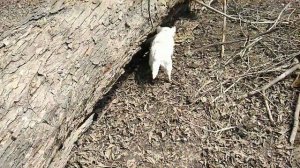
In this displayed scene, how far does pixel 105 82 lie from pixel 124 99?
26 cm

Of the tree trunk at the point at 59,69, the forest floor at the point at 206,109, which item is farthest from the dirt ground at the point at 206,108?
the tree trunk at the point at 59,69

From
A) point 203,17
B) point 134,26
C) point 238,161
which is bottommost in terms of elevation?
point 238,161

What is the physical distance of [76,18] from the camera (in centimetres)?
270

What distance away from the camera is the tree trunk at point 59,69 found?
7.14 feet

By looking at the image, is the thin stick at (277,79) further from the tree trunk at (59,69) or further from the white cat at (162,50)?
the tree trunk at (59,69)

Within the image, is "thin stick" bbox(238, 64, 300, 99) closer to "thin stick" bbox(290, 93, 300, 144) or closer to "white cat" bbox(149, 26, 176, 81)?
"thin stick" bbox(290, 93, 300, 144)

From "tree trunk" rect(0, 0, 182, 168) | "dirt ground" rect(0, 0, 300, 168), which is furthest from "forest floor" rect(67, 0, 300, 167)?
"tree trunk" rect(0, 0, 182, 168)

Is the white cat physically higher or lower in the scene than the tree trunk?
lower

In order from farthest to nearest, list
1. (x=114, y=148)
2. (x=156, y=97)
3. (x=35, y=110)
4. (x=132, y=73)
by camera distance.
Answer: (x=132, y=73), (x=156, y=97), (x=114, y=148), (x=35, y=110)

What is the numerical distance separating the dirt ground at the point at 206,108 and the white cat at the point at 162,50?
0.28 ft

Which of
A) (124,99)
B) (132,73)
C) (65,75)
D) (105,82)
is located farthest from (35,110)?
(132,73)

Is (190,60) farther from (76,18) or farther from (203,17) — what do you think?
(76,18)

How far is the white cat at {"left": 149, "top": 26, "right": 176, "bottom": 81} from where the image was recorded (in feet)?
9.66

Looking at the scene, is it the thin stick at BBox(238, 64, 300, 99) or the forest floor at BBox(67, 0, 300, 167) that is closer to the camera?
the forest floor at BBox(67, 0, 300, 167)
